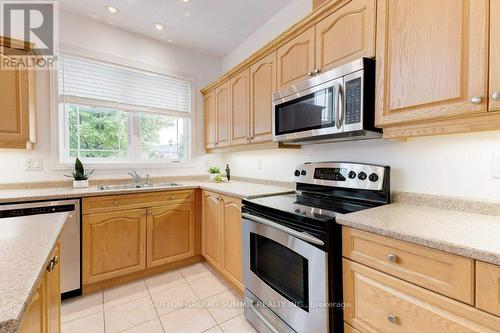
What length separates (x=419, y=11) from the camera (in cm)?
111

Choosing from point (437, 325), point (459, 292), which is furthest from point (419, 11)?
point (437, 325)

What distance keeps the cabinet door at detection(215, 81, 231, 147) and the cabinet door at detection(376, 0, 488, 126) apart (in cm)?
171

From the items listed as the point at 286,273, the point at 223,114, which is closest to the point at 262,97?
the point at 223,114

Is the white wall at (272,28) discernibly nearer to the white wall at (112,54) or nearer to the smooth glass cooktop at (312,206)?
the white wall at (112,54)

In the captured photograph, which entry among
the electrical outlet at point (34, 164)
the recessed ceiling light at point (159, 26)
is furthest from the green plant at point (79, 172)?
the recessed ceiling light at point (159, 26)

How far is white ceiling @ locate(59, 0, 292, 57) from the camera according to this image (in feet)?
7.39

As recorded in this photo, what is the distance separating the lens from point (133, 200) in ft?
7.43

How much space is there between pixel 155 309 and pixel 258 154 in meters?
1.76

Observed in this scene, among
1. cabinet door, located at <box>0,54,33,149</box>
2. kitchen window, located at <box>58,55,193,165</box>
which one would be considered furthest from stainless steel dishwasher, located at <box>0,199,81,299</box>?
kitchen window, located at <box>58,55,193,165</box>

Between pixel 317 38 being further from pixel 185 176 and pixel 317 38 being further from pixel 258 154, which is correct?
pixel 185 176

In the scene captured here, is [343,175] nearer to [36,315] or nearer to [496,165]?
[496,165]

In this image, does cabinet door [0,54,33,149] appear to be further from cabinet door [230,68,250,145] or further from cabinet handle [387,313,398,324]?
cabinet handle [387,313,398,324]

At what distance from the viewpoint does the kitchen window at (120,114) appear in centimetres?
250

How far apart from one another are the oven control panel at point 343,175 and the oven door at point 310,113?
32 cm
